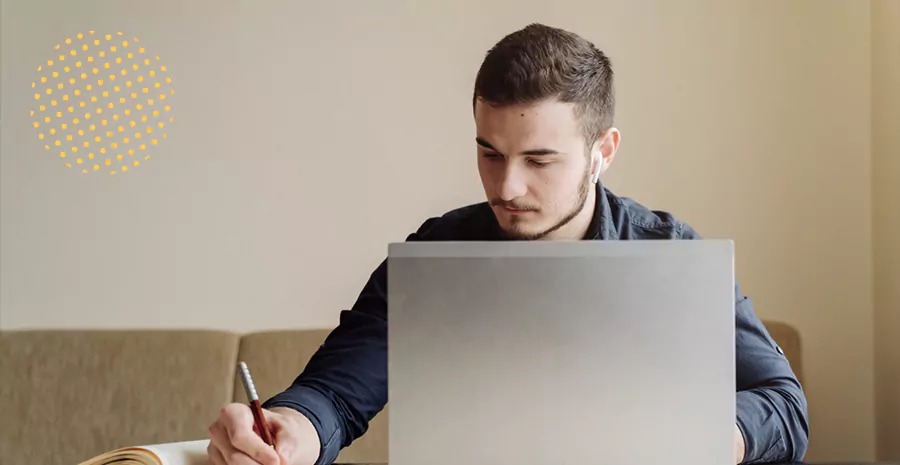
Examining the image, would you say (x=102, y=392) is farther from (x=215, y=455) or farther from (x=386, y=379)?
(x=215, y=455)

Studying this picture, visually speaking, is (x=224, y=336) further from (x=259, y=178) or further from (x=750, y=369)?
(x=750, y=369)

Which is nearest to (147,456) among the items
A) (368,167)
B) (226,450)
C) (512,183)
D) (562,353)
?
(226,450)

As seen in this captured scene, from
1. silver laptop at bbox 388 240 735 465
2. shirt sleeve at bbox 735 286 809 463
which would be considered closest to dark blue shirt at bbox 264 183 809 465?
shirt sleeve at bbox 735 286 809 463

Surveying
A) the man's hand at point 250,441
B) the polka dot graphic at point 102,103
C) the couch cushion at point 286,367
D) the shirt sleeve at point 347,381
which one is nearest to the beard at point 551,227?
the shirt sleeve at point 347,381

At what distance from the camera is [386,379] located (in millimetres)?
1222

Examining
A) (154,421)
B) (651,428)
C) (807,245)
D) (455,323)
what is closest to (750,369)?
(651,428)

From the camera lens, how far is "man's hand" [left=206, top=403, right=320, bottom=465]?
86 cm

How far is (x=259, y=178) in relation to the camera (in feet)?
7.67

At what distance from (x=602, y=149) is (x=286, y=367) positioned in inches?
45.3

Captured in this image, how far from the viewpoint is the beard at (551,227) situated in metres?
1.19

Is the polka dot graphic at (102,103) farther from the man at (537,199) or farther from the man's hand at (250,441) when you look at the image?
the man's hand at (250,441)

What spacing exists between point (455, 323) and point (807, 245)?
1.82 meters

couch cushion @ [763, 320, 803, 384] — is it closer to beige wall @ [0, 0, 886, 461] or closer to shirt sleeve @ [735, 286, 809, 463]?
beige wall @ [0, 0, 886, 461]

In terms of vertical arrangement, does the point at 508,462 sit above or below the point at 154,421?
above
